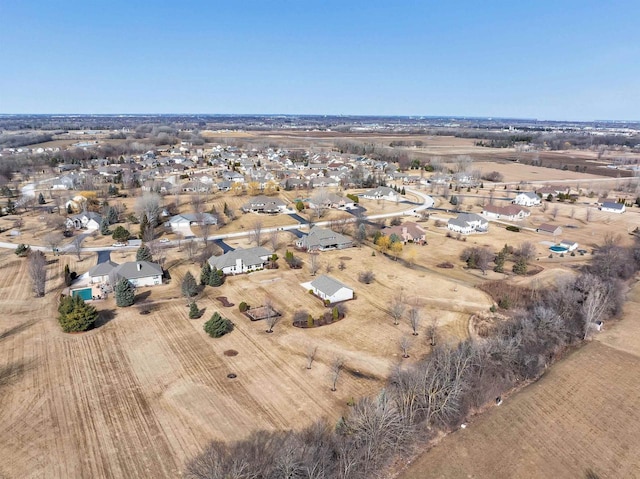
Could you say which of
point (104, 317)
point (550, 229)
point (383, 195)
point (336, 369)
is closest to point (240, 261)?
point (104, 317)

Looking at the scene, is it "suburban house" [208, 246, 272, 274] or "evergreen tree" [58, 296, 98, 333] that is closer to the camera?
"evergreen tree" [58, 296, 98, 333]

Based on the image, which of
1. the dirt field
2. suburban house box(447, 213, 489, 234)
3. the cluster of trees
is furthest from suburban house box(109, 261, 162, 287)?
suburban house box(447, 213, 489, 234)

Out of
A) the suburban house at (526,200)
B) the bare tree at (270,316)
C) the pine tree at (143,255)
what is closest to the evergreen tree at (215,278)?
the bare tree at (270,316)

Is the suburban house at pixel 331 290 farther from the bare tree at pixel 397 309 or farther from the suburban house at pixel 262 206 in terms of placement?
the suburban house at pixel 262 206

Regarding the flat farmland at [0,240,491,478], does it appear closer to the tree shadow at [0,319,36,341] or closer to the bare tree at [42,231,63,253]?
the tree shadow at [0,319,36,341]

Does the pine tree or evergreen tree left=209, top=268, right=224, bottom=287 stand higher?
the pine tree

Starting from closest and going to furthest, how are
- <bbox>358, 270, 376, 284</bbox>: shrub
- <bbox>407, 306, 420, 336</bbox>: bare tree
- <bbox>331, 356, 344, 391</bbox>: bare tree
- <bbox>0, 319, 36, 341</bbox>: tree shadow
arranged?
<bbox>331, 356, 344, 391</bbox>: bare tree
<bbox>0, 319, 36, 341</bbox>: tree shadow
<bbox>407, 306, 420, 336</bbox>: bare tree
<bbox>358, 270, 376, 284</bbox>: shrub

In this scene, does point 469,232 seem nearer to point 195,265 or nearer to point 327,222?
point 327,222

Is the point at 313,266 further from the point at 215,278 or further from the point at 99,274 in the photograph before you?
the point at 99,274
